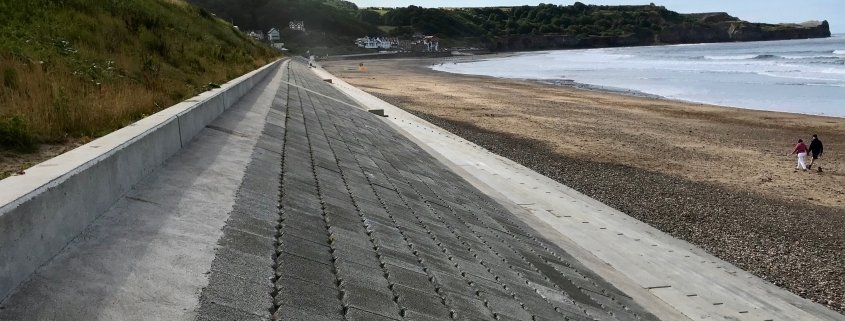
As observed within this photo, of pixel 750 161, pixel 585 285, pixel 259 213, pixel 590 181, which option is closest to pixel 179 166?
pixel 259 213

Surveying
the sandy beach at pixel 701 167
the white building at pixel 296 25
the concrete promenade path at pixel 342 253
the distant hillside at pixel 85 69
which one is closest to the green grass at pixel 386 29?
the white building at pixel 296 25

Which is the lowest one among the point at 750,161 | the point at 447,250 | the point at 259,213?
the point at 750,161

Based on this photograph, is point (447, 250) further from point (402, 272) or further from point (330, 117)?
point (330, 117)

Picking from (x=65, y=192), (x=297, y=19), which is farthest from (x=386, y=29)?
(x=65, y=192)

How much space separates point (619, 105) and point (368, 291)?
116 ft

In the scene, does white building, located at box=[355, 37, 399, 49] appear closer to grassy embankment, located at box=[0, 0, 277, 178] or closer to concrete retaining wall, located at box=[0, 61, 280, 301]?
grassy embankment, located at box=[0, 0, 277, 178]

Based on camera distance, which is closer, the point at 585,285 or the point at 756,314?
the point at 585,285

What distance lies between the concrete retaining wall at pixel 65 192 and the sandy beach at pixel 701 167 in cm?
890

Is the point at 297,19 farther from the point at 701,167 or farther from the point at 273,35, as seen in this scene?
the point at 701,167

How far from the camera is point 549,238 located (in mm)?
9039

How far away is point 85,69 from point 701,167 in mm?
17159

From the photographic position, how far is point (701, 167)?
19.7 metres

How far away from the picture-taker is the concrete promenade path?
3.14m

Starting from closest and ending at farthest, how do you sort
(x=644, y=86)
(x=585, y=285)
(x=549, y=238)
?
(x=585, y=285) → (x=549, y=238) → (x=644, y=86)
